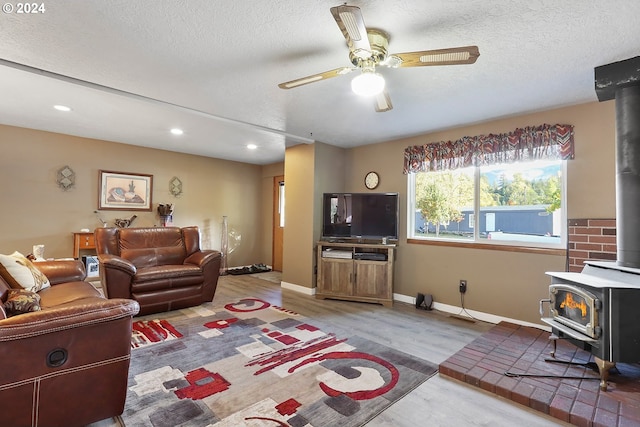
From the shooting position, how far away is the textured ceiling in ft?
5.83

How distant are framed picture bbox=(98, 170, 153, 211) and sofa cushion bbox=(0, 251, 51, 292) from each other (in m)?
2.61

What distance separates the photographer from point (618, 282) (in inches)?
83.7

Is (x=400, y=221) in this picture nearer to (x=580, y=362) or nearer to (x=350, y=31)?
(x=580, y=362)

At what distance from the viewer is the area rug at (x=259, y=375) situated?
5.89 feet

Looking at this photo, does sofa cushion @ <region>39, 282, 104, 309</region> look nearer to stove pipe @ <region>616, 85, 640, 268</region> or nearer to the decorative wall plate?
the decorative wall plate

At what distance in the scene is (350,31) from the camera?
160 centimetres

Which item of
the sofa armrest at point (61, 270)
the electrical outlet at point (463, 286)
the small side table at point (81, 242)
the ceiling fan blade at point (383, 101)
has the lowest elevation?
the electrical outlet at point (463, 286)

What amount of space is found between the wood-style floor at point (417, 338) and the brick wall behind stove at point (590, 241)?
3.66 ft

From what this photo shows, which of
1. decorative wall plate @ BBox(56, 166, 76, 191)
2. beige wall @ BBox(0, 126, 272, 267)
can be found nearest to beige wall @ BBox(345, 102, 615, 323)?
beige wall @ BBox(0, 126, 272, 267)

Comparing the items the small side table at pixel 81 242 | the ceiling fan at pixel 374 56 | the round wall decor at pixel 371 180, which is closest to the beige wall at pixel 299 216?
the round wall decor at pixel 371 180

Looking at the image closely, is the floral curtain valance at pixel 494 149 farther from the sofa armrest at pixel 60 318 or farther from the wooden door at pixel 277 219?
the sofa armrest at pixel 60 318

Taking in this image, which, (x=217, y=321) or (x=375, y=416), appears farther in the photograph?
(x=217, y=321)

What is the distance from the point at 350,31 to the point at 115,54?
1.83 metres

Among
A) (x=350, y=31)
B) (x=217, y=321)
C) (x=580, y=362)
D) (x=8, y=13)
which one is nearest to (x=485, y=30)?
(x=350, y=31)
